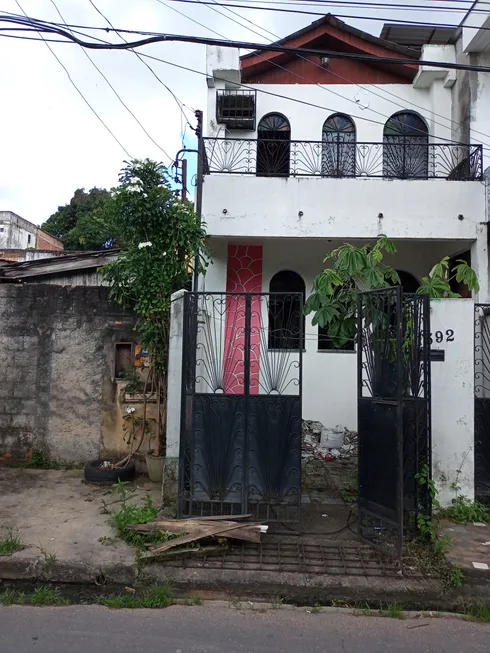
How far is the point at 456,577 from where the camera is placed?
3627 millimetres

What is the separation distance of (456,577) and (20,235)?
2651 centimetres

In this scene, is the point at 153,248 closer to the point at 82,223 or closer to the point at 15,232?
the point at 15,232

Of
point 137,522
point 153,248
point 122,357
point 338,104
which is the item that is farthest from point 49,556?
point 338,104

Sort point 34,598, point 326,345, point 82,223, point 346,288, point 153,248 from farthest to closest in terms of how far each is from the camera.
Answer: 1. point 82,223
2. point 326,345
3. point 153,248
4. point 346,288
5. point 34,598

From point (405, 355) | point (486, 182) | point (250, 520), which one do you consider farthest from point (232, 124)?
point (250, 520)

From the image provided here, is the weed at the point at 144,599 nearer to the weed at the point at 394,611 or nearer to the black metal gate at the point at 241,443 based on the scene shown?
the black metal gate at the point at 241,443

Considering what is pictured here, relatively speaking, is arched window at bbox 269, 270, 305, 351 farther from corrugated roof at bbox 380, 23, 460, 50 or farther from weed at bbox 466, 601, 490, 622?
corrugated roof at bbox 380, 23, 460, 50

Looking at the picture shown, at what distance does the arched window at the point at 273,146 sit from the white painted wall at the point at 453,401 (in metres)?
4.85

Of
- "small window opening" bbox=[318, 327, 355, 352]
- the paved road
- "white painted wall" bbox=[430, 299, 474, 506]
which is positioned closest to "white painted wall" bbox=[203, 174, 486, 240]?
"small window opening" bbox=[318, 327, 355, 352]

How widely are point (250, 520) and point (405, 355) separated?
2153 mm

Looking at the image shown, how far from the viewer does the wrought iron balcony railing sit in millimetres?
8164

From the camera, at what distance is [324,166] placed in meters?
8.65

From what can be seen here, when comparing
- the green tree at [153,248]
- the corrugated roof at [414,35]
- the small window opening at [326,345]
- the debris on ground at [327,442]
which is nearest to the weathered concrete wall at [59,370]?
the green tree at [153,248]

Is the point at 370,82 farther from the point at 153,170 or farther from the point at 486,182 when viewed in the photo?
the point at 153,170
